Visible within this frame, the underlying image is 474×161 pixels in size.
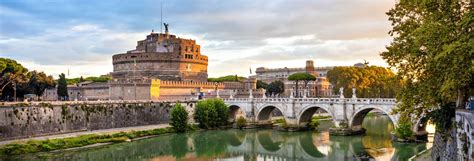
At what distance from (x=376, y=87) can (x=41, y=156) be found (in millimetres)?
32438

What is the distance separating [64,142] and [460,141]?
19.9 metres

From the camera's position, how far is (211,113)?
3578cm

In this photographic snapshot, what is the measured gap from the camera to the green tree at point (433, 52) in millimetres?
10266

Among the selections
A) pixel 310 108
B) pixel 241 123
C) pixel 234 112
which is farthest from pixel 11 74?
pixel 310 108

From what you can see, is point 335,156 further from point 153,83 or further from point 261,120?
point 153,83

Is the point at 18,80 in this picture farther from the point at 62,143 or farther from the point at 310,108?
the point at 310,108

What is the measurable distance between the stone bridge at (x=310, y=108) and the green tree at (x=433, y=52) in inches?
487

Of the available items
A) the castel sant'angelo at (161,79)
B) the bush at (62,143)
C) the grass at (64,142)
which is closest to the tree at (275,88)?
the castel sant'angelo at (161,79)

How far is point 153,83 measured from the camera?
42.0 m

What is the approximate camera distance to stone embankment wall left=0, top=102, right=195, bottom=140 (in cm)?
2575

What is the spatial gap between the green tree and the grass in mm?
17397

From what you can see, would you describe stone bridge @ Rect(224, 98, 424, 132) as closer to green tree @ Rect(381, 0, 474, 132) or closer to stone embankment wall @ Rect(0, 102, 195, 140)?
stone embankment wall @ Rect(0, 102, 195, 140)

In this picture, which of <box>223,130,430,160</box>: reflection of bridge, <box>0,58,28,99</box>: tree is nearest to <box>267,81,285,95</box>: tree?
<box>223,130,430,160</box>: reflection of bridge

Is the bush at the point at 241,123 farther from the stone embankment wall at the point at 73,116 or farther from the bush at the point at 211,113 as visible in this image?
the stone embankment wall at the point at 73,116
